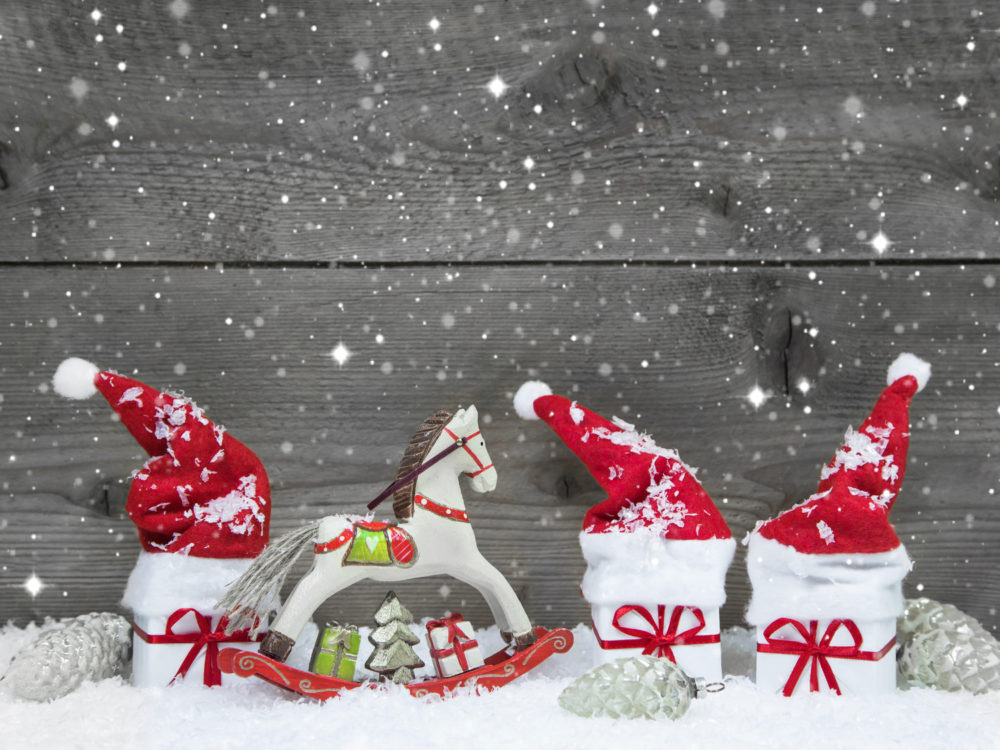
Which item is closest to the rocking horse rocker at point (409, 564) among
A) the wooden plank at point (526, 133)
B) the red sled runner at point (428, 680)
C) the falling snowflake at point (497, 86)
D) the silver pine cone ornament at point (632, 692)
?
the red sled runner at point (428, 680)

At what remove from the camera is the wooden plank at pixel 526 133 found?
121cm

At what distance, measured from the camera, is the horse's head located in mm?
1018

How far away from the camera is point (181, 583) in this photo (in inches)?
39.1

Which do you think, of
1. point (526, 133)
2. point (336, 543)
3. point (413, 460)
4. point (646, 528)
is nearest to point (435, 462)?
point (413, 460)

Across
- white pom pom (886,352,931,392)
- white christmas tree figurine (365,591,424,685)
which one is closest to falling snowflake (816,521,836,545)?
white pom pom (886,352,931,392)

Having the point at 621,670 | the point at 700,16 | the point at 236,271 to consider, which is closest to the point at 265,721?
the point at 621,670

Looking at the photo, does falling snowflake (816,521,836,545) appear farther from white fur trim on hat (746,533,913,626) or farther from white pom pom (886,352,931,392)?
white pom pom (886,352,931,392)

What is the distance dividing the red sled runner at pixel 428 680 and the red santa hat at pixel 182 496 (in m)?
0.11

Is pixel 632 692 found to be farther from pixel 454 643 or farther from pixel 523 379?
pixel 523 379

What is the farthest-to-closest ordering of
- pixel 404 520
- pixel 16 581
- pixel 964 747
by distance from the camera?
pixel 16 581
pixel 404 520
pixel 964 747

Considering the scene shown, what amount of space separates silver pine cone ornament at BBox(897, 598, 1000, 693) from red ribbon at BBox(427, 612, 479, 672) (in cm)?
48

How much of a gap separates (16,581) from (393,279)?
611mm

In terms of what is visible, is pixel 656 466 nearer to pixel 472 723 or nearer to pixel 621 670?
pixel 621 670

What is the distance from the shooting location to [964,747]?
0.85 meters
